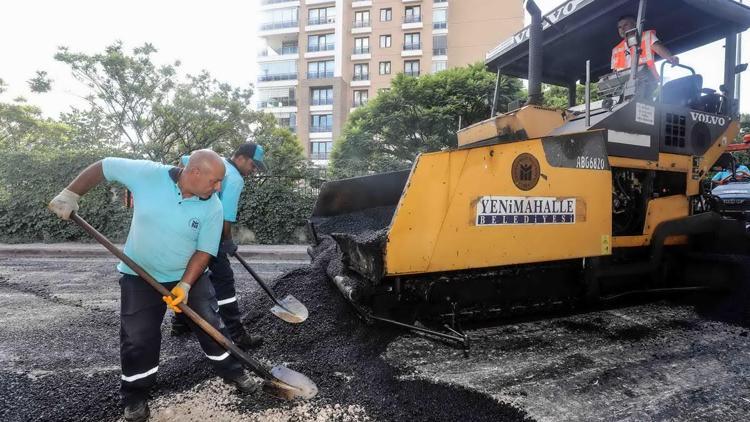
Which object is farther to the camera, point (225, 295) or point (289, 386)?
point (225, 295)

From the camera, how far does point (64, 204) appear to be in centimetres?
221

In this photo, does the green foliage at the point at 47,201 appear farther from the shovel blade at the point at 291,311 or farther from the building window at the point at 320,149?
the building window at the point at 320,149

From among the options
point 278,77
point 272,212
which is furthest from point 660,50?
point 278,77

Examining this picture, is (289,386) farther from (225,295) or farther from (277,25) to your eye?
(277,25)

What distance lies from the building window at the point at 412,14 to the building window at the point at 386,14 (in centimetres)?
128

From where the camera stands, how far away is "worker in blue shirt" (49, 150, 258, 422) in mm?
2127

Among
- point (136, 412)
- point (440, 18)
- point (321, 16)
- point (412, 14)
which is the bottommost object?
point (136, 412)

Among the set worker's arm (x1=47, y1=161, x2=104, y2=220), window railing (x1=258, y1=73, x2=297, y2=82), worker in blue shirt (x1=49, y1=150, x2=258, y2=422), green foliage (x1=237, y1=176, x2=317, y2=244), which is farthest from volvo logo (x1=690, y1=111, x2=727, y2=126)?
window railing (x1=258, y1=73, x2=297, y2=82)

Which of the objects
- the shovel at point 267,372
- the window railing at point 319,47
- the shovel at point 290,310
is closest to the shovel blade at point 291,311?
the shovel at point 290,310

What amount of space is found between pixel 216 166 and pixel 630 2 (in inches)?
133

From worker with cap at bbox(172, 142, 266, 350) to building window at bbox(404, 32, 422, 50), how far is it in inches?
1360

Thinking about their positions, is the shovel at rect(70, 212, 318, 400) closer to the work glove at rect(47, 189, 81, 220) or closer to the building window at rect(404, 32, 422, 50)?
the work glove at rect(47, 189, 81, 220)

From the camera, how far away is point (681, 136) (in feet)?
11.2

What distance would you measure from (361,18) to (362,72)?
15.5ft
